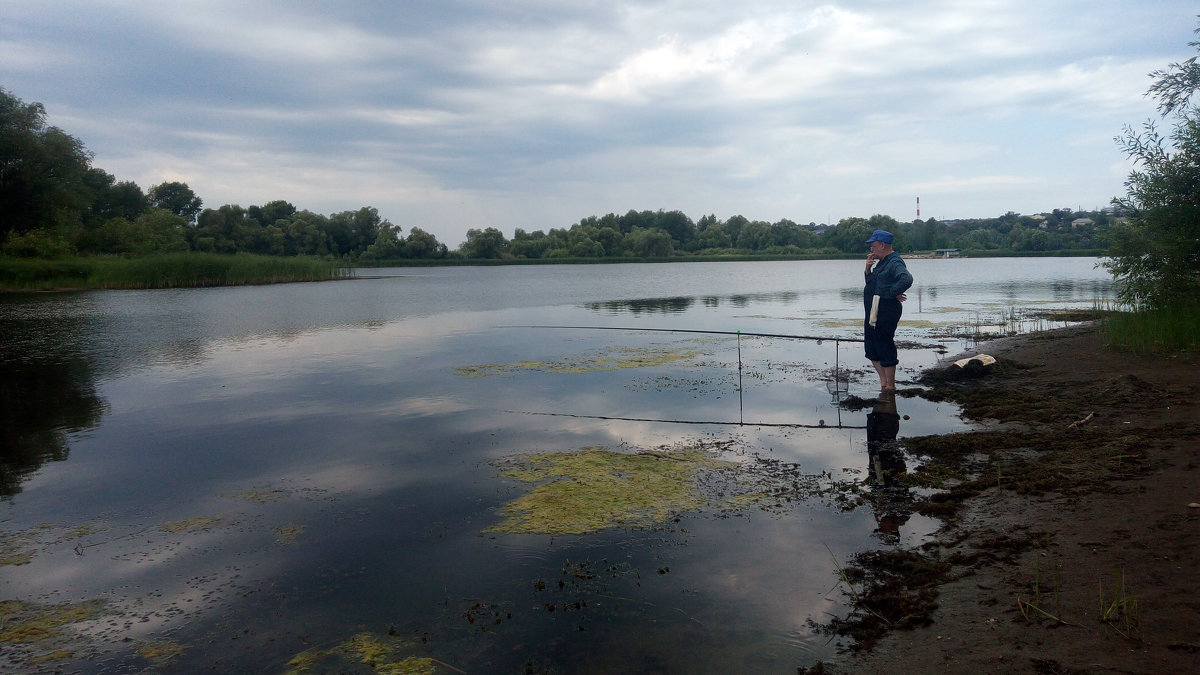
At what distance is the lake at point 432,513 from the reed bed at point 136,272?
39792 millimetres

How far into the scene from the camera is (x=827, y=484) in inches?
292

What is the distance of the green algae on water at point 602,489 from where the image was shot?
22.0ft

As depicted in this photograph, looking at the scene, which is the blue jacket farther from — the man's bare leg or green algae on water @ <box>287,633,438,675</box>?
green algae on water @ <box>287,633,438,675</box>

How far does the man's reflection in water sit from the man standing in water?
74 cm

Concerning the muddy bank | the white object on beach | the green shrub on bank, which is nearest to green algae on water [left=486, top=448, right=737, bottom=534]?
the muddy bank

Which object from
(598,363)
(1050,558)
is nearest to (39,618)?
(1050,558)

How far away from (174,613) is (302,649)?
4.00ft

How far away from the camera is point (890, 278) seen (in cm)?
1096

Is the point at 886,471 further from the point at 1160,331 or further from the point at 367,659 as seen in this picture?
the point at 1160,331

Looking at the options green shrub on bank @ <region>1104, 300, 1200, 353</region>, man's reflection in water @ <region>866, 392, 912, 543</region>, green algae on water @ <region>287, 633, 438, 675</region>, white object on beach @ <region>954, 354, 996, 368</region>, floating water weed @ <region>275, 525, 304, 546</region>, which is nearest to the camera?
green algae on water @ <region>287, 633, 438, 675</region>

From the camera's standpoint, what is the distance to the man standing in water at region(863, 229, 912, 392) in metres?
10.9

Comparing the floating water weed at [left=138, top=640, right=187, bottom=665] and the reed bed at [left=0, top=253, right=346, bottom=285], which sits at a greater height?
the reed bed at [left=0, top=253, right=346, bottom=285]

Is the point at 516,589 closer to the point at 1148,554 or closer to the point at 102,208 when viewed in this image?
the point at 1148,554

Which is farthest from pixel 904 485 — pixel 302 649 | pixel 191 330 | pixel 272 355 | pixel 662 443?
pixel 191 330
